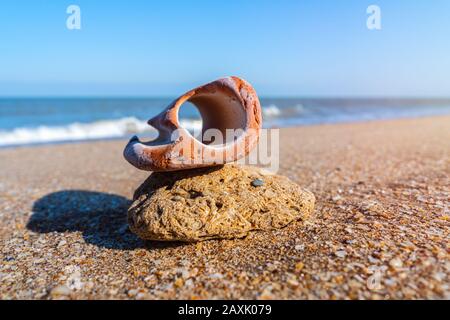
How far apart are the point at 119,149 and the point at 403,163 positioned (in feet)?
28.6

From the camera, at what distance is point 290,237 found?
3000mm

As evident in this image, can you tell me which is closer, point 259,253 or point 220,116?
point 259,253

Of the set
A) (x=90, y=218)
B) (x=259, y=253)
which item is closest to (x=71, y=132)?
(x=90, y=218)

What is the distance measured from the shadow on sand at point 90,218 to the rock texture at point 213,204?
0.30 m

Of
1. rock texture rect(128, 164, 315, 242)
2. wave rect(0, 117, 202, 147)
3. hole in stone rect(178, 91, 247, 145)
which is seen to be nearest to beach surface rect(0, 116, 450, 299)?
rock texture rect(128, 164, 315, 242)

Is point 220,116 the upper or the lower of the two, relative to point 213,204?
upper

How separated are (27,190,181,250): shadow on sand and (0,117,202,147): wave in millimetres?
9482

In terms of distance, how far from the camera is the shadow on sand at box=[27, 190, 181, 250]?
3.37 meters

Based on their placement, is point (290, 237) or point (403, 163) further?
point (403, 163)

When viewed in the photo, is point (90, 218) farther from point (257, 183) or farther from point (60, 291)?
point (257, 183)

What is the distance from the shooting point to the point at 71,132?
699 inches

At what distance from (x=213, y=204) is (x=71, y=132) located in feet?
55.6
